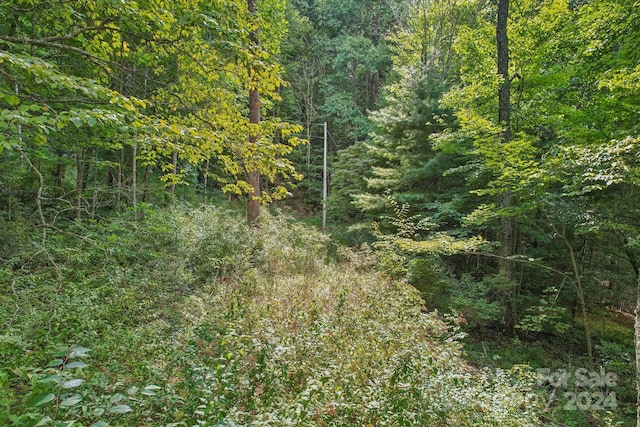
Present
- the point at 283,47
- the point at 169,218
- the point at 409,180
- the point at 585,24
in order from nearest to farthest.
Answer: the point at 585,24 < the point at 169,218 < the point at 409,180 < the point at 283,47

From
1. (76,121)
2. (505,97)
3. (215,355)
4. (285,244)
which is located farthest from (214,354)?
(505,97)

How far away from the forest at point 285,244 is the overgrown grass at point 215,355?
28 millimetres

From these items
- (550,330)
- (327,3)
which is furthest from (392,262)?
(327,3)

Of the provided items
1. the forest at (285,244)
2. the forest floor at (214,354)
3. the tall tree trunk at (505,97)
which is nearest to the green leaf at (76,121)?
the forest at (285,244)

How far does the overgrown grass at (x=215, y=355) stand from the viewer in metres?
1.96

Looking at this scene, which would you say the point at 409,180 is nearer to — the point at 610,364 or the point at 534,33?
the point at 534,33

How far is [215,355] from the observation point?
2.90m

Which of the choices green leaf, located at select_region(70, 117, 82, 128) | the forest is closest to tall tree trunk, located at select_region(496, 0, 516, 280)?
the forest

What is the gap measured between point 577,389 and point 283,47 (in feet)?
59.2

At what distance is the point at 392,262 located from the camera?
7.26m

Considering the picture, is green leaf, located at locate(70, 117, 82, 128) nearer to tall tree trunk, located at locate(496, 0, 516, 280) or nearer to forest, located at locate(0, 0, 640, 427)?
forest, located at locate(0, 0, 640, 427)

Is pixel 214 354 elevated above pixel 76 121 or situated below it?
below

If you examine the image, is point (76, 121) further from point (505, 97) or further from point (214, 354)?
point (505, 97)

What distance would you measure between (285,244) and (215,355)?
5145 mm
